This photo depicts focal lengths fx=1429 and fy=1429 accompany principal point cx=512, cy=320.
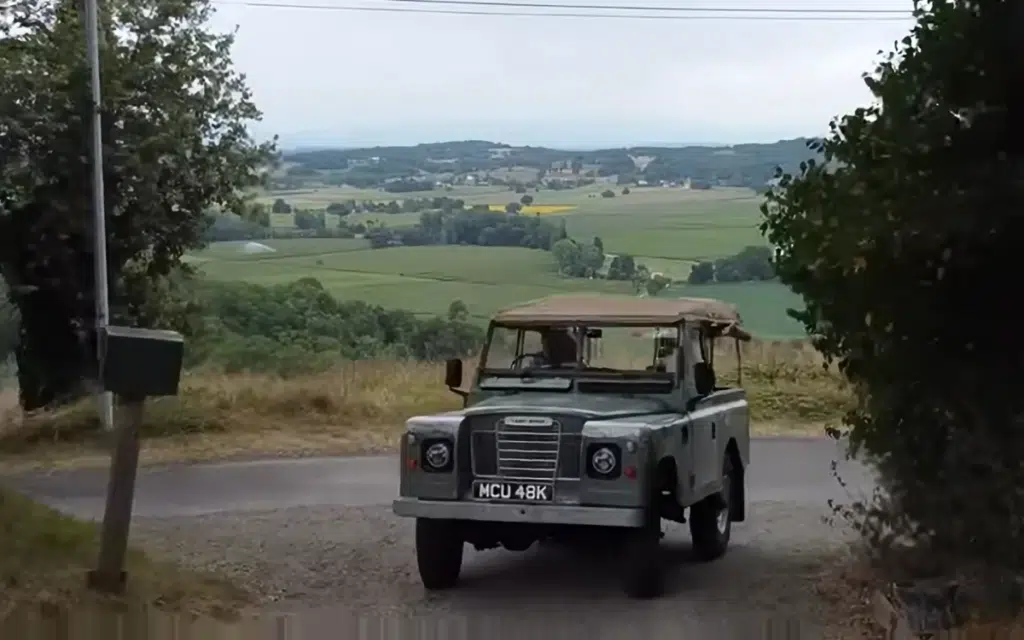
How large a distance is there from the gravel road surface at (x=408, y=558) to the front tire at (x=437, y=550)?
0.51 ft

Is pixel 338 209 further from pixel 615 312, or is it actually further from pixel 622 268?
pixel 615 312

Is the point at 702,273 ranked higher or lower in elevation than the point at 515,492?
higher

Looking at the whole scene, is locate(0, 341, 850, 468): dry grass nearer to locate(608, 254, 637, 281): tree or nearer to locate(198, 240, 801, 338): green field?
locate(198, 240, 801, 338): green field

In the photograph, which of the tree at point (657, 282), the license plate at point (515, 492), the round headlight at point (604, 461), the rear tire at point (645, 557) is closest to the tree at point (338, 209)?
the tree at point (657, 282)

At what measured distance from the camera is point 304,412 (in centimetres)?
2077

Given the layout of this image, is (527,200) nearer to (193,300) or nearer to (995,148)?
(193,300)

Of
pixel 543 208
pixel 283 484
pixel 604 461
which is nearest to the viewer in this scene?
pixel 604 461

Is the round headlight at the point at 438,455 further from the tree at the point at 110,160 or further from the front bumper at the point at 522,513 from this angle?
the tree at the point at 110,160

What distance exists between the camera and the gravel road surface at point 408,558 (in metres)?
8.72

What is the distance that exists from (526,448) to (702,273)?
10955 millimetres

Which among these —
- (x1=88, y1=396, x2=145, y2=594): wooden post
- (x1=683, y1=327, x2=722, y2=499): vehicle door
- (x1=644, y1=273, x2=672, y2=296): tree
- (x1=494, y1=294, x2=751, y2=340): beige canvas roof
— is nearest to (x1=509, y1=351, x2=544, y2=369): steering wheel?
(x1=494, y1=294, x2=751, y2=340): beige canvas roof

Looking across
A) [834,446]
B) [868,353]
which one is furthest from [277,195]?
[868,353]

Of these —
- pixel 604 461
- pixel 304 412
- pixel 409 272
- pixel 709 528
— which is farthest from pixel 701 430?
pixel 409 272

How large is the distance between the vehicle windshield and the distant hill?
1397cm
